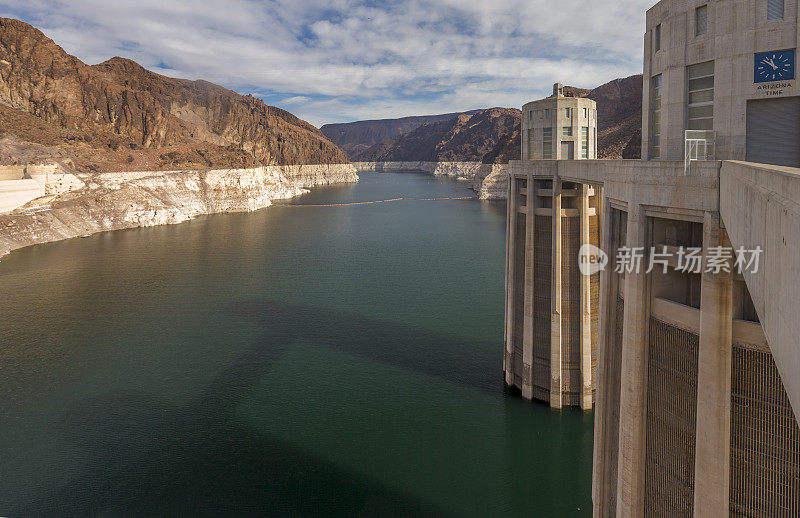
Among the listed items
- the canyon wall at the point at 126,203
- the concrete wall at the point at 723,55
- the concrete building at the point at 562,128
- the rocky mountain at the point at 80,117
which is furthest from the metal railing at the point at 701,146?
the rocky mountain at the point at 80,117

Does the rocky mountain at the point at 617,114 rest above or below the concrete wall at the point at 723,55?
above

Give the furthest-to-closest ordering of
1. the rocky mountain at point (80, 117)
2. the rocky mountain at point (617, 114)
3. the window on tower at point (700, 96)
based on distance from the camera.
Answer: the rocky mountain at point (617, 114), the rocky mountain at point (80, 117), the window on tower at point (700, 96)

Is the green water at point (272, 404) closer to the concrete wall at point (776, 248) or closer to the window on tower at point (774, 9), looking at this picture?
the concrete wall at point (776, 248)

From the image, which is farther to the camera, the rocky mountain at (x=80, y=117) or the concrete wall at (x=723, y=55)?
the rocky mountain at (x=80, y=117)

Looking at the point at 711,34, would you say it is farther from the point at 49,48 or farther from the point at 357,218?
the point at 49,48

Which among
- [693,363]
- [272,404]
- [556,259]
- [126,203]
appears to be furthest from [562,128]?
[126,203]

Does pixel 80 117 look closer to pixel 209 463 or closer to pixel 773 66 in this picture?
pixel 209 463

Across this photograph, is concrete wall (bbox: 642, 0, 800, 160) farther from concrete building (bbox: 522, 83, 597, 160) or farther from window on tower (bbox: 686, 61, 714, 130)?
concrete building (bbox: 522, 83, 597, 160)

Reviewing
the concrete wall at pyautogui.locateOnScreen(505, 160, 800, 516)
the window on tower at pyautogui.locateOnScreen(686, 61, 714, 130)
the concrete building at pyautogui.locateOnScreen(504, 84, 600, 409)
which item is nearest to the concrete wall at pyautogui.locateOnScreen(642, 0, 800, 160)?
the window on tower at pyautogui.locateOnScreen(686, 61, 714, 130)
